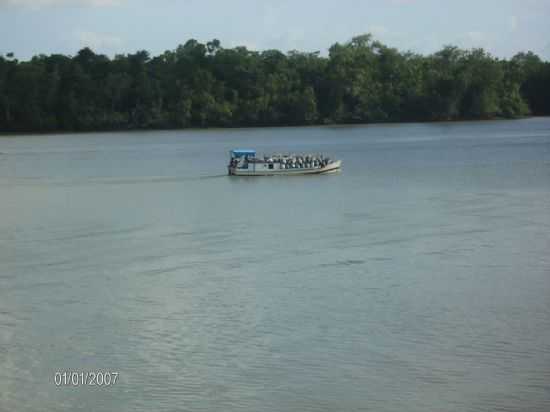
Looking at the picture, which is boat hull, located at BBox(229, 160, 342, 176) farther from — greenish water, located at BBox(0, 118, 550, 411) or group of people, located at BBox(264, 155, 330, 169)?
greenish water, located at BBox(0, 118, 550, 411)

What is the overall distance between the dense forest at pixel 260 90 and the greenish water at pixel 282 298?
83822mm

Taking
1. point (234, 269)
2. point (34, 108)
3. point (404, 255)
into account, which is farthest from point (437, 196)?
Answer: point (34, 108)

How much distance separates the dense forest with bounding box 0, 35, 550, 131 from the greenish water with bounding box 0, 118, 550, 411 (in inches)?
3300

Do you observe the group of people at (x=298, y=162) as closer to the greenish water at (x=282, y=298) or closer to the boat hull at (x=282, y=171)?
the boat hull at (x=282, y=171)

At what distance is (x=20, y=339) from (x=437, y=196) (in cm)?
2744

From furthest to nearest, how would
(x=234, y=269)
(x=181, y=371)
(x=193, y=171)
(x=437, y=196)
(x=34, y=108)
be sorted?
(x=34, y=108) < (x=193, y=171) < (x=437, y=196) < (x=234, y=269) < (x=181, y=371)

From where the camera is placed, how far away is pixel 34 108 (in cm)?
13188

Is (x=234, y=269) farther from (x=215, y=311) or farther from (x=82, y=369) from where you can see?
(x=82, y=369)

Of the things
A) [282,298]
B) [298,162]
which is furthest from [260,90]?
[282,298]

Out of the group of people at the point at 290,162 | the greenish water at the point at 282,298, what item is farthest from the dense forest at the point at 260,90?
the greenish water at the point at 282,298

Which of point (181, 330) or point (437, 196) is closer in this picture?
point (181, 330)

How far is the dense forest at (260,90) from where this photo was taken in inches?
5281

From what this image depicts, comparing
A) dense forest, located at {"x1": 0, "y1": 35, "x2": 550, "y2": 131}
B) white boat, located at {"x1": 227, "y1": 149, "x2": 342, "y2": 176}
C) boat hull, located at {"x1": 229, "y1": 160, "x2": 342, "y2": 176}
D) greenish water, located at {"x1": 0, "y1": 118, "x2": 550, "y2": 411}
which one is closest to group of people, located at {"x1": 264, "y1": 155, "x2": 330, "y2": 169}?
white boat, located at {"x1": 227, "y1": 149, "x2": 342, "y2": 176}

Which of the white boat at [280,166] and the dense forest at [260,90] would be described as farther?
the dense forest at [260,90]
